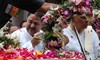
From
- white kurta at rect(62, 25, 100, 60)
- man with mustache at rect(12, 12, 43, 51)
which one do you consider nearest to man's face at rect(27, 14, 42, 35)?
man with mustache at rect(12, 12, 43, 51)

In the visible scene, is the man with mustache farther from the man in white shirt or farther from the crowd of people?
the man in white shirt

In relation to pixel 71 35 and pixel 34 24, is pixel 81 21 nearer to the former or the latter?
pixel 71 35

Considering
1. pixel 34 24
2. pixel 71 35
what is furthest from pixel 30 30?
pixel 71 35

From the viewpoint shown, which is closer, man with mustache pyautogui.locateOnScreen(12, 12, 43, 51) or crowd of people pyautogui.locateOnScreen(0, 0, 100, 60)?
crowd of people pyautogui.locateOnScreen(0, 0, 100, 60)

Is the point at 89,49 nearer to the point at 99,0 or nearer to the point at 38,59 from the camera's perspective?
the point at 99,0

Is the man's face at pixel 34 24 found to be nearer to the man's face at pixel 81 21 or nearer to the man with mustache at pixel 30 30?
the man with mustache at pixel 30 30

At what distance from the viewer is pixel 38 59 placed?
321cm

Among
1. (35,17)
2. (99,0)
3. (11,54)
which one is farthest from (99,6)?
(11,54)

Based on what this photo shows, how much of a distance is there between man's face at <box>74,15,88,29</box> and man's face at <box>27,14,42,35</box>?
2.05 ft

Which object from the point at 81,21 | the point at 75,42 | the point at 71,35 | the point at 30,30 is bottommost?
the point at 75,42

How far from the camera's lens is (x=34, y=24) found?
5535mm

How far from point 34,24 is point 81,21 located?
2.52ft

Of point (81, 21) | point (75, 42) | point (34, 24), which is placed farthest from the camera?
point (34, 24)

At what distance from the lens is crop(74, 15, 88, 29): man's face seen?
16.4 feet
